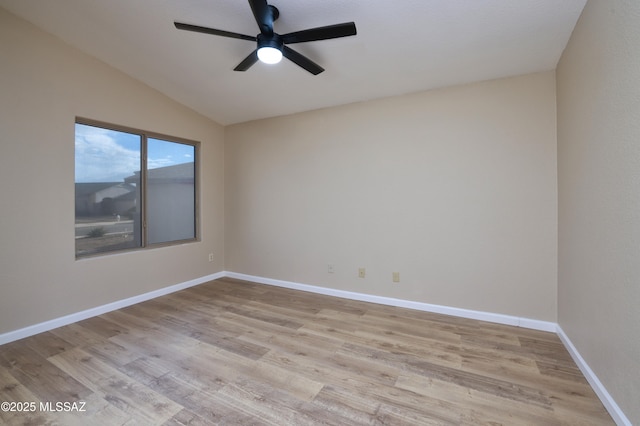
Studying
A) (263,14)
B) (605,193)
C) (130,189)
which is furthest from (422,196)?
(130,189)

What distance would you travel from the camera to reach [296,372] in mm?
1938

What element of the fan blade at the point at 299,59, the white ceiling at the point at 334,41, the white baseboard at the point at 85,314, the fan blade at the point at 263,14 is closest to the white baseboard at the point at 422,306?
the white baseboard at the point at 85,314

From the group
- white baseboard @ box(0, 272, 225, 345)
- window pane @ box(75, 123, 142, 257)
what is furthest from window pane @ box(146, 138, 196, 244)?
white baseboard @ box(0, 272, 225, 345)

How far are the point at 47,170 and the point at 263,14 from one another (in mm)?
2536

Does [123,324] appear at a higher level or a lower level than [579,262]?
lower

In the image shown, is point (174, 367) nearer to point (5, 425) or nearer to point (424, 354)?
point (5, 425)

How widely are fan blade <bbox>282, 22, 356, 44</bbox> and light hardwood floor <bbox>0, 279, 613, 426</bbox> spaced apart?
7.48 ft

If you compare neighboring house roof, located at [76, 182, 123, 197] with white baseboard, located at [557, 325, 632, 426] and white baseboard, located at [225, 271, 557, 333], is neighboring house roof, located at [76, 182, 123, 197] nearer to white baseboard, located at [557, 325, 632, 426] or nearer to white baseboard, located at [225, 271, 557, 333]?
white baseboard, located at [225, 271, 557, 333]

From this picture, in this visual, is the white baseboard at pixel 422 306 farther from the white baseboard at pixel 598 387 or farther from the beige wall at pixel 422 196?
the white baseboard at pixel 598 387

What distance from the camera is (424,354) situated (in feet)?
7.11

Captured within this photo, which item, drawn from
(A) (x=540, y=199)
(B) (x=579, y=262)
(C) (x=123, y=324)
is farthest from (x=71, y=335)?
(A) (x=540, y=199)

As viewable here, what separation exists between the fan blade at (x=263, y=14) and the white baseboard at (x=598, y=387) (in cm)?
296

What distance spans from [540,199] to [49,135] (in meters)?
4.63

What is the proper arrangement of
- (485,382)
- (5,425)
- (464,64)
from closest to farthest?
(5,425), (485,382), (464,64)
